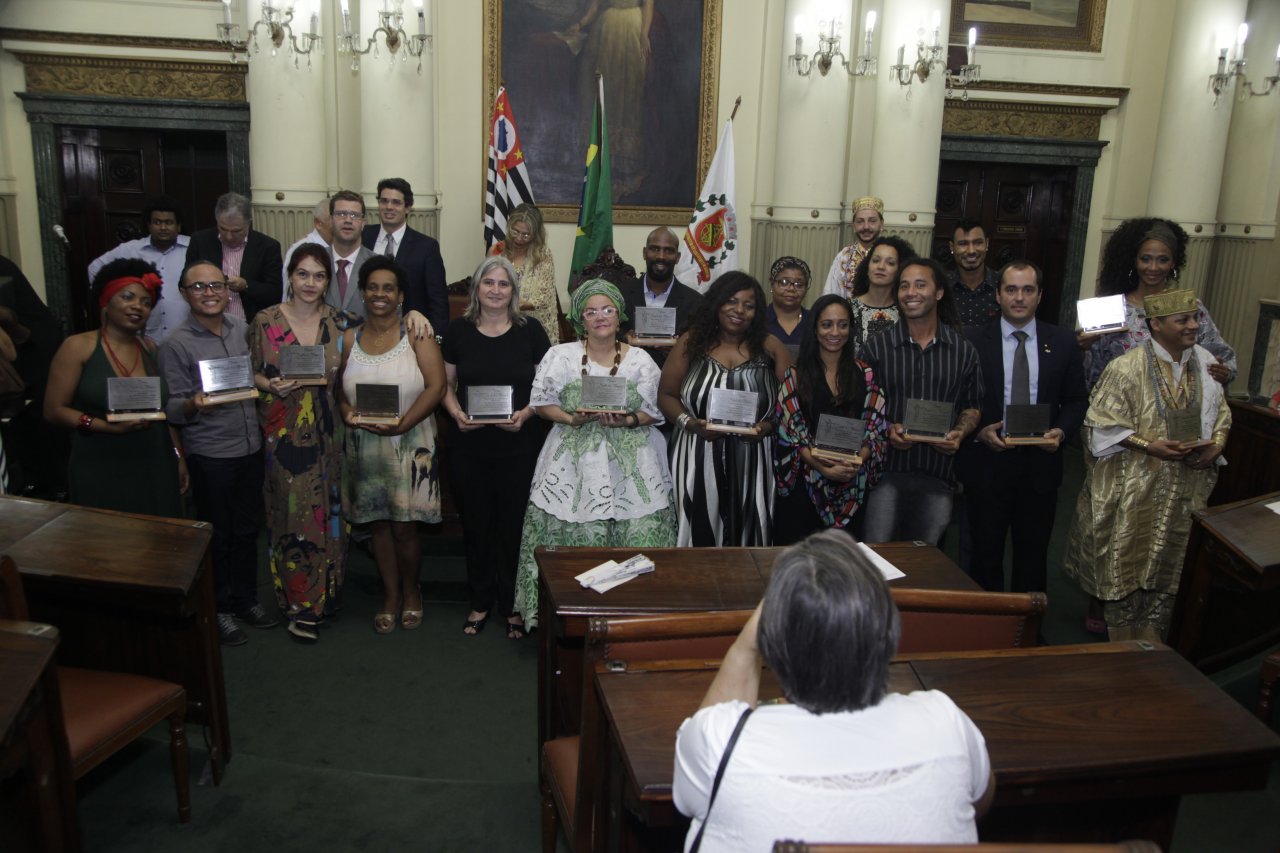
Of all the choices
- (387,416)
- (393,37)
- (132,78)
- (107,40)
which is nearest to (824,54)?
(393,37)

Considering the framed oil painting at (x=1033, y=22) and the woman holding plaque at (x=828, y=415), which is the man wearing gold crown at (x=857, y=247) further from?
the framed oil painting at (x=1033, y=22)

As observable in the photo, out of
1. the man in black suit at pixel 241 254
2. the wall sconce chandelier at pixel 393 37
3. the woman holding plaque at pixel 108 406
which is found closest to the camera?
the woman holding plaque at pixel 108 406

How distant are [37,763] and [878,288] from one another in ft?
12.3

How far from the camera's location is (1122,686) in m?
2.36

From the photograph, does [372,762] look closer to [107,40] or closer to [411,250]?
[411,250]

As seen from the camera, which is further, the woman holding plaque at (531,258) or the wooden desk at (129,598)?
the woman holding plaque at (531,258)

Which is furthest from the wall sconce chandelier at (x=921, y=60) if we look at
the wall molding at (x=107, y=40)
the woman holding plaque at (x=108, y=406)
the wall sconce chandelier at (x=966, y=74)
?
the woman holding plaque at (x=108, y=406)

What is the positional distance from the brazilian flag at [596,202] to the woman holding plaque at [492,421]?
1.98 meters

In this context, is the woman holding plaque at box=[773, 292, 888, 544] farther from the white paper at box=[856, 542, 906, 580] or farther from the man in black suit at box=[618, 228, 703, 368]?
the man in black suit at box=[618, 228, 703, 368]

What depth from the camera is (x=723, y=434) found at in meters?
4.17

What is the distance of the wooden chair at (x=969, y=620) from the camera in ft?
8.82

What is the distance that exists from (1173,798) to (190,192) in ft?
26.0

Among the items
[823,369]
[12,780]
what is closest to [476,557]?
[823,369]

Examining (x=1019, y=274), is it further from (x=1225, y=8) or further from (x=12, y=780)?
(x=1225, y=8)
